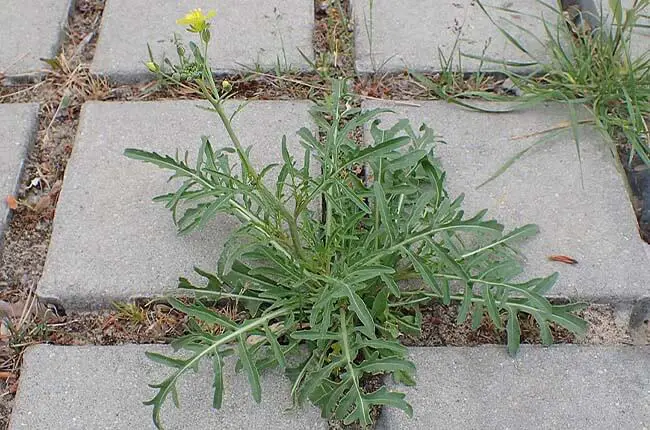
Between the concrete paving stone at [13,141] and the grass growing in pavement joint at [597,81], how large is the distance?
38.3 inches

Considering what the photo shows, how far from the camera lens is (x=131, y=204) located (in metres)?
1.76

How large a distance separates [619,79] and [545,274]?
0.59 meters

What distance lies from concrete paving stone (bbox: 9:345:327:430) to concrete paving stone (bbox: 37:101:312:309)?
136 millimetres

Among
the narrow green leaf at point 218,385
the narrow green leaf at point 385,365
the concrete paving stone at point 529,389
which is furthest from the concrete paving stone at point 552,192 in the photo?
the narrow green leaf at point 218,385

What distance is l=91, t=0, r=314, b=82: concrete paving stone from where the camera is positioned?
2051 millimetres

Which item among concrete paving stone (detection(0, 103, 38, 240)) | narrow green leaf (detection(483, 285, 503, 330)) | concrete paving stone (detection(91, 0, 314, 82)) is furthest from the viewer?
concrete paving stone (detection(91, 0, 314, 82))

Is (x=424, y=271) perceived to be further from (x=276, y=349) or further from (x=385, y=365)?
(x=276, y=349)

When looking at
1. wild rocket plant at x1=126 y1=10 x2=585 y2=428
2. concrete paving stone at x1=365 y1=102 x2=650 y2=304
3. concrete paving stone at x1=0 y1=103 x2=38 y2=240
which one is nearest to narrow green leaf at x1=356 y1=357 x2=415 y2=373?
wild rocket plant at x1=126 y1=10 x2=585 y2=428

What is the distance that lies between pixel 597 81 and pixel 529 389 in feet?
2.78

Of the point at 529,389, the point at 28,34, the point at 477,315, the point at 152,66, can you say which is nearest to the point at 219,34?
the point at 28,34

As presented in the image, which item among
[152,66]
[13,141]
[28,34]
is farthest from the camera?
[28,34]

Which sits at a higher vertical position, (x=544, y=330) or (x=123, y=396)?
(x=544, y=330)

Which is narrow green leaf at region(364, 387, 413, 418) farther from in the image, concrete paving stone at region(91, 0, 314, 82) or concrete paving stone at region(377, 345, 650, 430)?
concrete paving stone at region(91, 0, 314, 82)

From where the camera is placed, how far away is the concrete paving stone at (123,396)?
144cm
